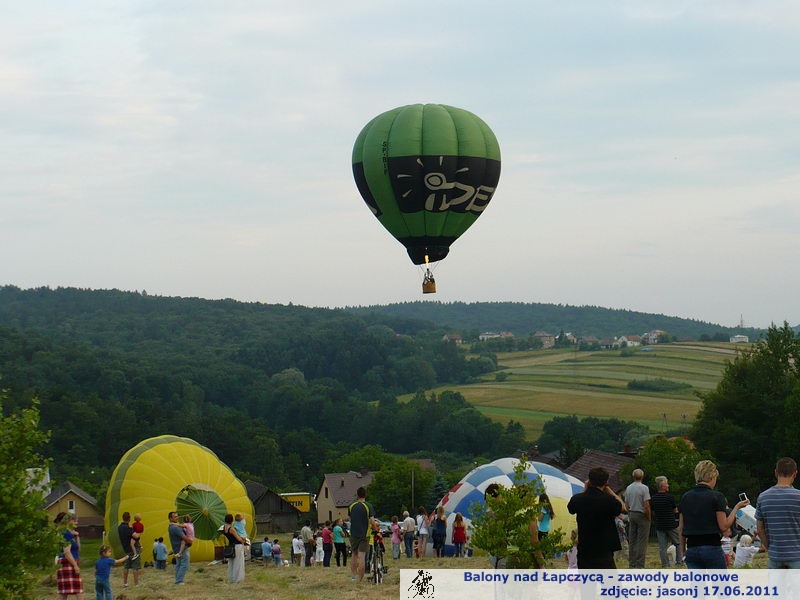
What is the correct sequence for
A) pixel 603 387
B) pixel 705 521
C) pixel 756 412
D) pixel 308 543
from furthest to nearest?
pixel 603 387 → pixel 756 412 → pixel 308 543 → pixel 705 521

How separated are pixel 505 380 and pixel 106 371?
177 ft

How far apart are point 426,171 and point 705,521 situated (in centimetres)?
2325

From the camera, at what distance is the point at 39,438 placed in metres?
14.0

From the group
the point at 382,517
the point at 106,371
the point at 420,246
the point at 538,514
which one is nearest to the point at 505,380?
the point at 106,371

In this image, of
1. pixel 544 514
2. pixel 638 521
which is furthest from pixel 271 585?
pixel 638 521

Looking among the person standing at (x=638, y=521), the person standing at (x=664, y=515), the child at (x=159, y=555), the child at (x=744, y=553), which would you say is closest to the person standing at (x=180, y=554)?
the child at (x=159, y=555)

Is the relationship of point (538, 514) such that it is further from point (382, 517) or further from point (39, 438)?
point (382, 517)

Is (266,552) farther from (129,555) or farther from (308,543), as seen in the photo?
(129,555)

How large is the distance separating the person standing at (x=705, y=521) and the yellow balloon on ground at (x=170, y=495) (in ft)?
57.9

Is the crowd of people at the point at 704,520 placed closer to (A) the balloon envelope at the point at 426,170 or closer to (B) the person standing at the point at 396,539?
(B) the person standing at the point at 396,539

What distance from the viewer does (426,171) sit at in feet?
109

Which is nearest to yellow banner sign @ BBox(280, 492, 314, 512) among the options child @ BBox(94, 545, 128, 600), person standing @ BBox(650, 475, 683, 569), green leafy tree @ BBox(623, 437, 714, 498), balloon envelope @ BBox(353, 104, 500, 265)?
green leafy tree @ BBox(623, 437, 714, 498)

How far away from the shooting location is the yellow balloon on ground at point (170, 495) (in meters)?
A: 27.4

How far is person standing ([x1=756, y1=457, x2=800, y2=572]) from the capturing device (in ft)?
33.7
